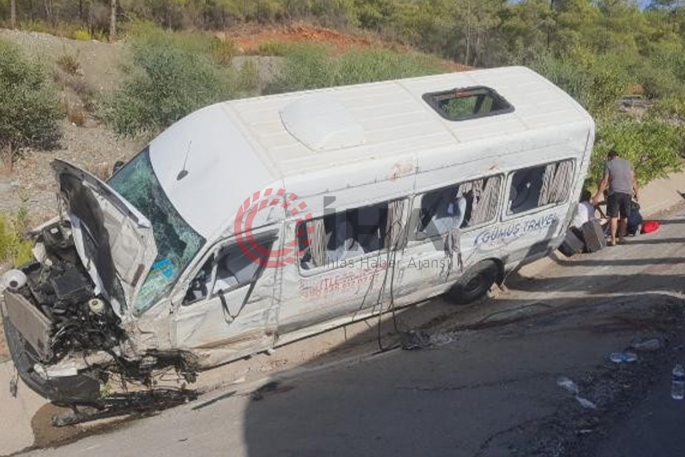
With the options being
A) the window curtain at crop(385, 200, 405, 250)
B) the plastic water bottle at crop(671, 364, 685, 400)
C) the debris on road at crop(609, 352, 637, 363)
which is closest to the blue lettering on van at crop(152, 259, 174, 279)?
the window curtain at crop(385, 200, 405, 250)

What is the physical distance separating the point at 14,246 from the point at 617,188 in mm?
7959

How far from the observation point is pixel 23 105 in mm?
13367

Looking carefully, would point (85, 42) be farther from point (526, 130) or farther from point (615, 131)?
point (526, 130)

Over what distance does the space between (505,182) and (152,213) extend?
3732mm

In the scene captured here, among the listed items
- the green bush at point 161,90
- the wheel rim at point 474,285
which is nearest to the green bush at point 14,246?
the wheel rim at point 474,285

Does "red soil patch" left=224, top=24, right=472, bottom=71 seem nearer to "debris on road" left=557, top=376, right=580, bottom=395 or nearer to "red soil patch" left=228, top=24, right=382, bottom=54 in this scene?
"red soil patch" left=228, top=24, right=382, bottom=54

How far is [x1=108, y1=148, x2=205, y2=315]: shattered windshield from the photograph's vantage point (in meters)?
6.19

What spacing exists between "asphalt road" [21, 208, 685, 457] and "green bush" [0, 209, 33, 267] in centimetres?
316

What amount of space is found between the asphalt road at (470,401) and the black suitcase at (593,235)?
177 centimetres

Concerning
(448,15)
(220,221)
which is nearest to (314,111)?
(220,221)

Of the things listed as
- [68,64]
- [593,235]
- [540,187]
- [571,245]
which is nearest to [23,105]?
[68,64]

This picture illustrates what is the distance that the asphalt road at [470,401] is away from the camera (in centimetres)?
553

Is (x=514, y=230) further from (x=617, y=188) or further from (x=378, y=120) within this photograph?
(x=617, y=188)

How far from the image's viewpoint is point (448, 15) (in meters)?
35.7
